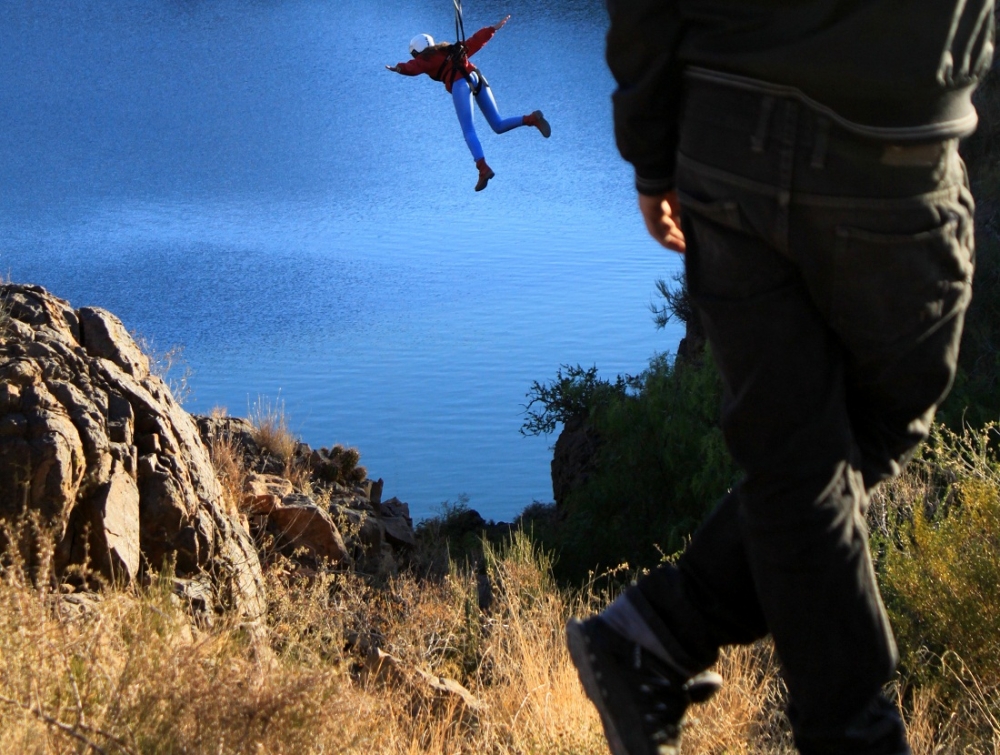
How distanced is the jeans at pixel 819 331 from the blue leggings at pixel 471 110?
380 centimetres

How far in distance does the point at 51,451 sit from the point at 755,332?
2.29 m

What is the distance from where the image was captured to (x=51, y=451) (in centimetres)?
316

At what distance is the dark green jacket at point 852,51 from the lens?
52.4 inches

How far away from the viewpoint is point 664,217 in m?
1.63

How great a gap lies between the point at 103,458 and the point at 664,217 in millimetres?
2200

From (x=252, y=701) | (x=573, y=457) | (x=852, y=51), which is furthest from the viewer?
(x=573, y=457)

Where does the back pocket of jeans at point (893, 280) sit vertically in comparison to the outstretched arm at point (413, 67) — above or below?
below

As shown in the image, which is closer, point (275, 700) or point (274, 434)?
point (275, 700)

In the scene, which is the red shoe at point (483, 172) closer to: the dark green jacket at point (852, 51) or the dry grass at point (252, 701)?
the dry grass at point (252, 701)

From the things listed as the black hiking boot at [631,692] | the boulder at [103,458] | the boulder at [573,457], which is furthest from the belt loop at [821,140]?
the boulder at [573,457]

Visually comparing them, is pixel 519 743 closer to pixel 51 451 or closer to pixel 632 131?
pixel 632 131

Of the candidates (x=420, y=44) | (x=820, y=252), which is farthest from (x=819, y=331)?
(x=420, y=44)

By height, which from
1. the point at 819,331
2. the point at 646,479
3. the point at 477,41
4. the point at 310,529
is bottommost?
the point at 819,331

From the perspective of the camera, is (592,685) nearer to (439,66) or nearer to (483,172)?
(439,66)
